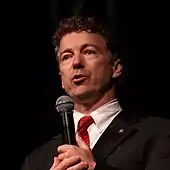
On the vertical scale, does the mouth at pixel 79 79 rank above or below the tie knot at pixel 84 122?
above

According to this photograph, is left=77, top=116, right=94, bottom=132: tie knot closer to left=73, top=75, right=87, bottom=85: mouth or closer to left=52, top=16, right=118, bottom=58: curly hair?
left=73, top=75, right=87, bottom=85: mouth

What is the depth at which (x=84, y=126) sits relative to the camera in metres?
1.35

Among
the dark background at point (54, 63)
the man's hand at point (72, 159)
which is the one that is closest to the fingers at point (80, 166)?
the man's hand at point (72, 159)

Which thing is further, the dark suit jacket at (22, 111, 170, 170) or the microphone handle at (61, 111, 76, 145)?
the dark suit jacket at (22, 111, 170, 170)

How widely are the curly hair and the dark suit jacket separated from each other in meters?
0.22

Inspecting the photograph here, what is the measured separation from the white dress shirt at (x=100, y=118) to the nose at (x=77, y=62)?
0.14 m

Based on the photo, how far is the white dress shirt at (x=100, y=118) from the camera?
1352 millimetres

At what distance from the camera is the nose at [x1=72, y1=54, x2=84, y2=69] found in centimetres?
131

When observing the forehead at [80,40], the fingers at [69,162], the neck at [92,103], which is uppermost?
the forehead at [80,40]
